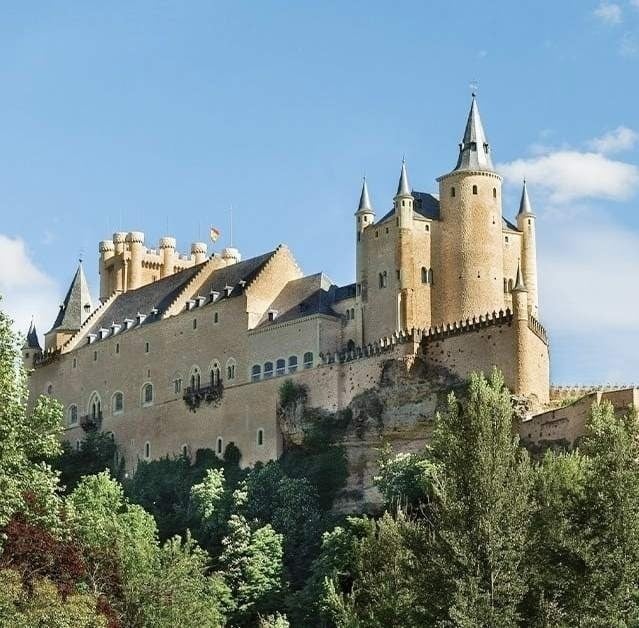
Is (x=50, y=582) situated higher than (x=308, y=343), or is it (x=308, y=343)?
(x=308, y=343)

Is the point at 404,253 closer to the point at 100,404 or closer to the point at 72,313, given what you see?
the point at 100,404

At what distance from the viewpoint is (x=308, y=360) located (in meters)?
100

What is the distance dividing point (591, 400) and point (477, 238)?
1514cm

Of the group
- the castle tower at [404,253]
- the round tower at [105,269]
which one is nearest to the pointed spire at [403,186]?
the castle tower at [404,253]

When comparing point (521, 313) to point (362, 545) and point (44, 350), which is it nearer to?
point (362, 545)

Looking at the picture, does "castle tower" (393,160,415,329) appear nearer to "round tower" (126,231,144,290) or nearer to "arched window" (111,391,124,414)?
"arched window" (111,391,124,414)

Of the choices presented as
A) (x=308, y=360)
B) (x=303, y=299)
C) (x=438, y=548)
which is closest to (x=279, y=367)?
(x=308, y=360)

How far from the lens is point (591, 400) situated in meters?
84.2

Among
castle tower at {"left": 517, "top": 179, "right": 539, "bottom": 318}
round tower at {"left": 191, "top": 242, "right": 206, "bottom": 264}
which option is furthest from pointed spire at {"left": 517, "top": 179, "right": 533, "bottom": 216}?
round tower at {"left": 191, "top": 242, "right": 206, "bottom": 264}

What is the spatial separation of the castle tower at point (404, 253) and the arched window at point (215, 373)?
50.4ft

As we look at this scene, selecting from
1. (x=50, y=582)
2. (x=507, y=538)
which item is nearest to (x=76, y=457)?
(x=50, y=582)

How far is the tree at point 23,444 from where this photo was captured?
195ft

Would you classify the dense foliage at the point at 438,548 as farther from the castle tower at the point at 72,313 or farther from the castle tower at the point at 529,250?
the castle tower at the point at 72,313

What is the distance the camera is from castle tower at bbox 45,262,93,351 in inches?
4899
